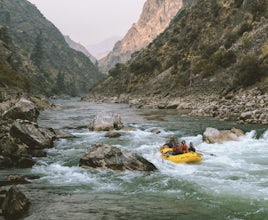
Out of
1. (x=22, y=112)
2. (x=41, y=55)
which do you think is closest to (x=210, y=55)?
(x=22, y=112)

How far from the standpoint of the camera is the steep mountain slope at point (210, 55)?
4222cm

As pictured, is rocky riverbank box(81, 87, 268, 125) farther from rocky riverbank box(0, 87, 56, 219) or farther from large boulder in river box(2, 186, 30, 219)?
large boulder in river box(2, 186, 30, 219)

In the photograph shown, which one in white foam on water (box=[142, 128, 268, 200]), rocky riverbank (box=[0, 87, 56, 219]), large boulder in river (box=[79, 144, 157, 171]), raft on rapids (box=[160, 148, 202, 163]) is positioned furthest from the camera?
raft on rapids (box=[160, 148, 202, 163])

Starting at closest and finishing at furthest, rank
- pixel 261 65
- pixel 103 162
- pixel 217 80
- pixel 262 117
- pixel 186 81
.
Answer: pixel 103 162 → pixel 262 117 → pixel 261 65 → pixel 217 80 → pixel 186 81

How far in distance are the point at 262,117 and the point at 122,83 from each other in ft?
218

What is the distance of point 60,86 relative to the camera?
13550 centimetres

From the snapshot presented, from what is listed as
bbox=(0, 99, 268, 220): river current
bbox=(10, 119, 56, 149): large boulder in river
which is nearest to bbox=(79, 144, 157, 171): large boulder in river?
bbox=(0, 99, 268, 220): river current

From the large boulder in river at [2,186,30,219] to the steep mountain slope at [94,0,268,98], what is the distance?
1202 inches

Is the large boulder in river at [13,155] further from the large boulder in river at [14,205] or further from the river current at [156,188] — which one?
the large boulder in river at [14,205]

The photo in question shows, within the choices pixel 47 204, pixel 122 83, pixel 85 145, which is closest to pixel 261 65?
pixel 85 145

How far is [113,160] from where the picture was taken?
47.5 ft

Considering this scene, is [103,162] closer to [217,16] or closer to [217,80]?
[217,80]

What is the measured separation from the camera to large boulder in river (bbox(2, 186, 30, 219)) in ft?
29.1

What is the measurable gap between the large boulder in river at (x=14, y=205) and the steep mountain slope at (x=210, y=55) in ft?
100
